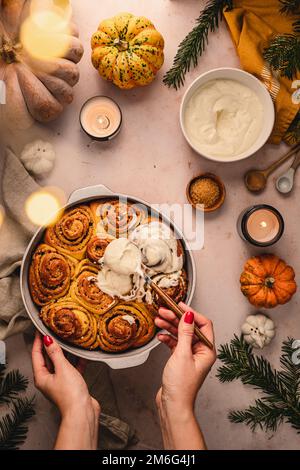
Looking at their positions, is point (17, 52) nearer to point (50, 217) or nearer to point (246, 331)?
point (50, 217)

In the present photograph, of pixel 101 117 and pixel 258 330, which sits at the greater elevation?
pixel 101 117

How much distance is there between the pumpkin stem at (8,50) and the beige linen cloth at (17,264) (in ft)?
0.91

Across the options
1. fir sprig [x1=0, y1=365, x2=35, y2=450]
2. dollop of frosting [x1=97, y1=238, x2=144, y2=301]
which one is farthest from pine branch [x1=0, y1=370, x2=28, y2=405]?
dollop of frosting [x1=97, y1=238, x2=144, y2=301]

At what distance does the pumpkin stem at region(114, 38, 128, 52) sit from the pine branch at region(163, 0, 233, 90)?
0.18 metres

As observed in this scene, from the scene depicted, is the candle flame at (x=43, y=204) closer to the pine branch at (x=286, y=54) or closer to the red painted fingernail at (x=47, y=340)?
the red painted fingernail at (x=47, y=340)

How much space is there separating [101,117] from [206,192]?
0.43 metres

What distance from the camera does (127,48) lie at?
1.61 metres

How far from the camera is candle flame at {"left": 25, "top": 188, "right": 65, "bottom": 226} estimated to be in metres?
1.60

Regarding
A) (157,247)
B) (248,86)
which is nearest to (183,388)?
(157,247)

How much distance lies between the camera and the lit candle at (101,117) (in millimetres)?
1681

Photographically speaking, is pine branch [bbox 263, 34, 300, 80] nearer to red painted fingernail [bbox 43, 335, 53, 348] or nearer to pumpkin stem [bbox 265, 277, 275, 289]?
pumpkin stem [bbox 265, 277, 275, 289]

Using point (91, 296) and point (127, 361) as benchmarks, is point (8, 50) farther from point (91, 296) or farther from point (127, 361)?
point (127, 361)

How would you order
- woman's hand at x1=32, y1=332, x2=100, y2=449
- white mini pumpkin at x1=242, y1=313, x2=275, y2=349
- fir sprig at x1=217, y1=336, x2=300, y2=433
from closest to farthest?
1. woman's hand at x1=32, y1=332, x2=100, y2=449
2. fir sprig at x1=217, y1=336, x2=300, y2=433
3. white mini pumpkin at x1=242, y1=313, x2=275, y2=349

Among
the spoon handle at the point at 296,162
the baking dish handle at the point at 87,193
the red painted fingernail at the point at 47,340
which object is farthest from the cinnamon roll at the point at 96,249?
the spoon handle at the point at 296,162
